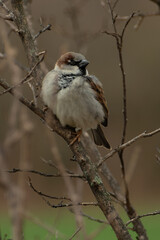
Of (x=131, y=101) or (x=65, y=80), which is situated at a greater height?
(x=131, y=101)

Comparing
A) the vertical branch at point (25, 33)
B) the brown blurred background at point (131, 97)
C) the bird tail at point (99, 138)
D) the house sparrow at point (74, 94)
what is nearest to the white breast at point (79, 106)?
the house sparrow at point (74, 94)

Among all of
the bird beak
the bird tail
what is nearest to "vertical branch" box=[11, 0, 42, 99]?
the bird beak

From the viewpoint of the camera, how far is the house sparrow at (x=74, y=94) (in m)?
3.77

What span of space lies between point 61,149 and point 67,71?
10296 millimetres

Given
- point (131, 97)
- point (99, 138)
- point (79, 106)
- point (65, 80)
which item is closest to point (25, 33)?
point (65, 80)

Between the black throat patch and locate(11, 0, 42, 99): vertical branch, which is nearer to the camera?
locate(11, 0, 42, 99): vertical branch

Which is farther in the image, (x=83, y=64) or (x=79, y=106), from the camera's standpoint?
(x=83, y=64)

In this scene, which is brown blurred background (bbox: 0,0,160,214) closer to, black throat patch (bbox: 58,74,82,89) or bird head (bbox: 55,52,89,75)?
bird head (bbox: 55,52,89,75)

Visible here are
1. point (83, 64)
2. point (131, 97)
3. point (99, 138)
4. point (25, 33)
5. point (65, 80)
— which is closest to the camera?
point (25, 33)

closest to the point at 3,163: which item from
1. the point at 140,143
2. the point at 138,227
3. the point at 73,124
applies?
the point at 138,227

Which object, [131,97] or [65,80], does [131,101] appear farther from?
[65,80]

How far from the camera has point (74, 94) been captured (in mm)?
3914

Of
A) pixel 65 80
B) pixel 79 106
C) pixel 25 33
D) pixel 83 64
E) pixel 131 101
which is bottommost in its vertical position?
pixel 25 33

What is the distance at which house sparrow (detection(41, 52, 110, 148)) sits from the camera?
3770 mm
